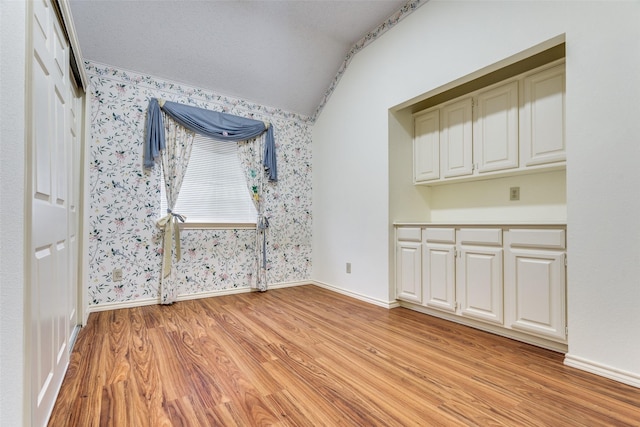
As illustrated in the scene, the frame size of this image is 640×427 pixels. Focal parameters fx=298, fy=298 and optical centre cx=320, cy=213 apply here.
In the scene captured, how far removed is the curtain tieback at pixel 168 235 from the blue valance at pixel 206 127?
23.0 inches

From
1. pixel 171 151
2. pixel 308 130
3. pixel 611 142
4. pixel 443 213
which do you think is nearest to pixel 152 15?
pixel 171 151

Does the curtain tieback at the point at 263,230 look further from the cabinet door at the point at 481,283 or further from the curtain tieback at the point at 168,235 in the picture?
the cabinet door at the point at 481,283

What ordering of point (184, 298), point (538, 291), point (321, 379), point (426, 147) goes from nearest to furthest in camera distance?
point (321, 379)
point (538, 291)
point (426, 147)
point (184, 298)

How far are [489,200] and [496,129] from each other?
669 mm

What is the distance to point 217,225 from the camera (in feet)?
11.7

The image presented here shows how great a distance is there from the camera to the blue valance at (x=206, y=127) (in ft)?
10.4

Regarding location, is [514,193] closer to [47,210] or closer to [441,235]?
[441,235]

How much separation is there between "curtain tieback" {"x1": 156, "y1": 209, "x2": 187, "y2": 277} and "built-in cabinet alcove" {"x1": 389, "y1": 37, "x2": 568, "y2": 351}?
2.31 m

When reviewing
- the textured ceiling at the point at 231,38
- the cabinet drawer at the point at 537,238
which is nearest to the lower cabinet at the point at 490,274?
the cabinet drawer at the point at 537,238

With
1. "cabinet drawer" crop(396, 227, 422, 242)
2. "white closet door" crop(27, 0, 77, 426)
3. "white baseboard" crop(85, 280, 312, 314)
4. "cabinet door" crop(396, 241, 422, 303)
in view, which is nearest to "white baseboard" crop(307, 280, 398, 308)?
"cabinet door" crop(396, 241, 422, 303)

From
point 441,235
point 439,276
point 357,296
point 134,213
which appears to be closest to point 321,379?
point 439,276

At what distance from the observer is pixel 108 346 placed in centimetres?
212

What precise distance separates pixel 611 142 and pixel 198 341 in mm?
2949

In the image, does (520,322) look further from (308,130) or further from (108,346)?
(308,130)
